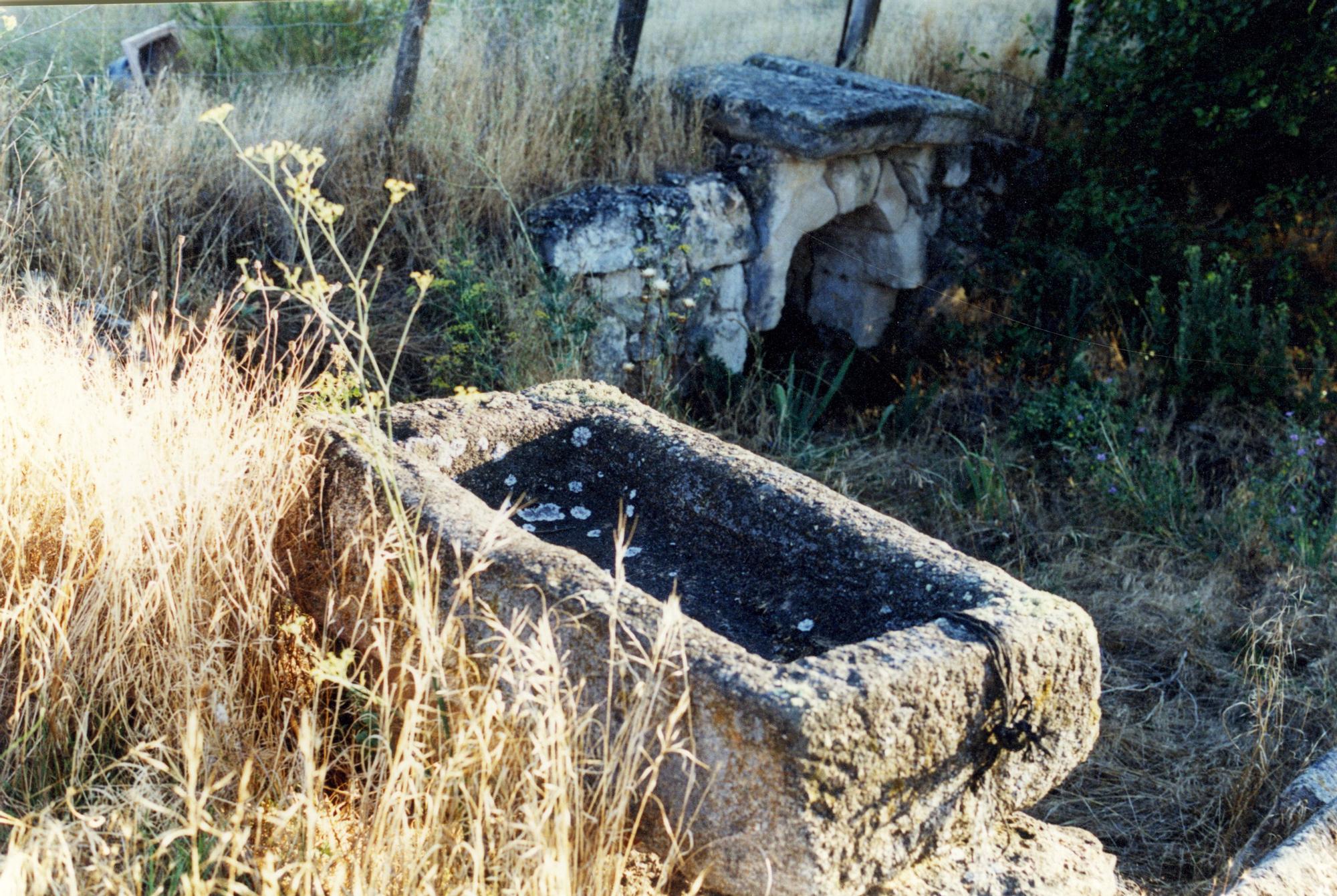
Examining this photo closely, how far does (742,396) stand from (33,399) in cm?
299

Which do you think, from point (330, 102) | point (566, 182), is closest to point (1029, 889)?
point (566, 182)

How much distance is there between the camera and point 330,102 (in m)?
5.12

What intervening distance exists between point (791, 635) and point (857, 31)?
201 inches

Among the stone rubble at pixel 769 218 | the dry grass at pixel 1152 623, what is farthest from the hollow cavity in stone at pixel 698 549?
the stone rubble at pixel 769 218

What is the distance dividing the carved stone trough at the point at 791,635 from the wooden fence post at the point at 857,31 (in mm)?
4351

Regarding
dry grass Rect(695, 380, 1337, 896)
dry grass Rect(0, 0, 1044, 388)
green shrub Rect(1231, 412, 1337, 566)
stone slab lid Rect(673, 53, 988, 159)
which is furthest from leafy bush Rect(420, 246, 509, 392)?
green shrub Rect(1231, 412, 1337, 566)

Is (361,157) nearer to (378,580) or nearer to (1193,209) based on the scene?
(378,580)

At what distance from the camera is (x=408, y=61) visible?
498cm

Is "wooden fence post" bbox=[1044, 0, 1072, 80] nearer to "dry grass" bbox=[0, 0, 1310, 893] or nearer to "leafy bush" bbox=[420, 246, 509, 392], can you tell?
"dry grass" bbox=[0, 0, 1310, 893]

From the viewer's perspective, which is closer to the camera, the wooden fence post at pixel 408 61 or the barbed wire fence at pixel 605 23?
the wooden fence post at pixel 408 61

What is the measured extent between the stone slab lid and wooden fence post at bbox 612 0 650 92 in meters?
0.24

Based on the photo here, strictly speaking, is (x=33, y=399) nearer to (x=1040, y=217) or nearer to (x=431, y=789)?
(x=431, y=789)

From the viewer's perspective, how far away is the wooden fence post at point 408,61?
497 centimetres

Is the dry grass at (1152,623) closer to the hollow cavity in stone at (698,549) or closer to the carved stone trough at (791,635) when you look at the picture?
the carved stone trough at (791,635)
